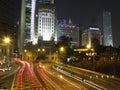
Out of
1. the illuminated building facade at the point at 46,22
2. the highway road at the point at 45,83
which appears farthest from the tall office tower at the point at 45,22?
the highway road at the point at 45,83

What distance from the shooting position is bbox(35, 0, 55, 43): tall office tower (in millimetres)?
193250

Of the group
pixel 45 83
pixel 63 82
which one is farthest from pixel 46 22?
pixel 45 83

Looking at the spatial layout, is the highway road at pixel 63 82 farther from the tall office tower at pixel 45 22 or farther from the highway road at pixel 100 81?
the tall office tower at pixel 45 22

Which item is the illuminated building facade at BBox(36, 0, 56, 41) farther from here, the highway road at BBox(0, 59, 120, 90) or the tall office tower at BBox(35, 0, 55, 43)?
the highway road at BBox(0, 59, 120, 90)

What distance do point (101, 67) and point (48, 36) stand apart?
443 feet

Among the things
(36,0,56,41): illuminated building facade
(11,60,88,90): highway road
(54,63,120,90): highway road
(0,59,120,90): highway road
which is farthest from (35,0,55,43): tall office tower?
(54,63,120,90): highway road

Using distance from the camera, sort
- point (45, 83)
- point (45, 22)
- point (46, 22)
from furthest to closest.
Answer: point (46, 22) → point (45, 22) → point (45, 83)

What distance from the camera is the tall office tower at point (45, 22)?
193m

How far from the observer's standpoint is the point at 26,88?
3644cm

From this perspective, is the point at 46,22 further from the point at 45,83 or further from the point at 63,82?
the point at 45,83

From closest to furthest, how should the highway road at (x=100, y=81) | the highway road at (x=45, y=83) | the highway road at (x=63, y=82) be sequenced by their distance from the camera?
the highway road at (x=63, y=82), the highway road at (x=45, y=83), the highway road at (x=100, y=81)

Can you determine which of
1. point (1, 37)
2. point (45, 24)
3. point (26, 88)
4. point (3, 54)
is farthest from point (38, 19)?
point (26, 88)

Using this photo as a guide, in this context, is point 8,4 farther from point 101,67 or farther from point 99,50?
point 101,67

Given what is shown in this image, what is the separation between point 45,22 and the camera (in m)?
196
